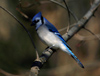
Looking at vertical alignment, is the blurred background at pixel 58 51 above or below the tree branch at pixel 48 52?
below

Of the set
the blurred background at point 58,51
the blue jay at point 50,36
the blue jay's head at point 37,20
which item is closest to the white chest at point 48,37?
the blue jay at point 50,36

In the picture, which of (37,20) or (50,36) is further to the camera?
(37,20)

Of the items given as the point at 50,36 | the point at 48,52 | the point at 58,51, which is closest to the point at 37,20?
the point at 50,36

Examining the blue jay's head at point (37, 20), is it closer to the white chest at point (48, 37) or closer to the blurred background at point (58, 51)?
the white chest at point (48, 37)

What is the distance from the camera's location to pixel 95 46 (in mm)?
4922

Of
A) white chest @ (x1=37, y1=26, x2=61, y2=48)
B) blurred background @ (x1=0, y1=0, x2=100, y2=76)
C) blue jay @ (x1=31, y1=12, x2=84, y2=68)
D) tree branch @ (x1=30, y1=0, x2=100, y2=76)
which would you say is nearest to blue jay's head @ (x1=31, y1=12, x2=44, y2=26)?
blue jay @ (x1=31, y1=12, x2=84, y2=68)

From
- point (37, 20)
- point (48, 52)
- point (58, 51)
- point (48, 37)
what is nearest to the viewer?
point (48, 52)

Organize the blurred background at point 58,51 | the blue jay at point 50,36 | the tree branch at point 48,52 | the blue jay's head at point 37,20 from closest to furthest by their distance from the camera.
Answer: the tree branch at point 48,52
the blue jay at point 50,36
the blue jay's head at point 37,20
the blurred background at point 58,51

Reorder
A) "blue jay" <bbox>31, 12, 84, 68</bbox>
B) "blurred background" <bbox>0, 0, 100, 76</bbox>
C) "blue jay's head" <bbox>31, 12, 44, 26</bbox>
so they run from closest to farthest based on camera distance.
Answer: "blue jay" <bbox>31, 12, 84, 68</bbox> < "blue jay's head" <bbox>31, 12, 44, 26</bbox> < "blurred background" <bbox>0, 0, 100, 76</bbox>

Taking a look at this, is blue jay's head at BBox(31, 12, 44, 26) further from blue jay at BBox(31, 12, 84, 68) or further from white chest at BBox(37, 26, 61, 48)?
white chest at BBox(37, 26, 61, 48)

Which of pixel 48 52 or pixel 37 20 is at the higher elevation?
pixel 37 20

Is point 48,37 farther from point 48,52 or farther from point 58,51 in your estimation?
point 58,51

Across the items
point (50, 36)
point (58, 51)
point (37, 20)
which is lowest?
point (58, 51)

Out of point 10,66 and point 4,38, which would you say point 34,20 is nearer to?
point 10,66
